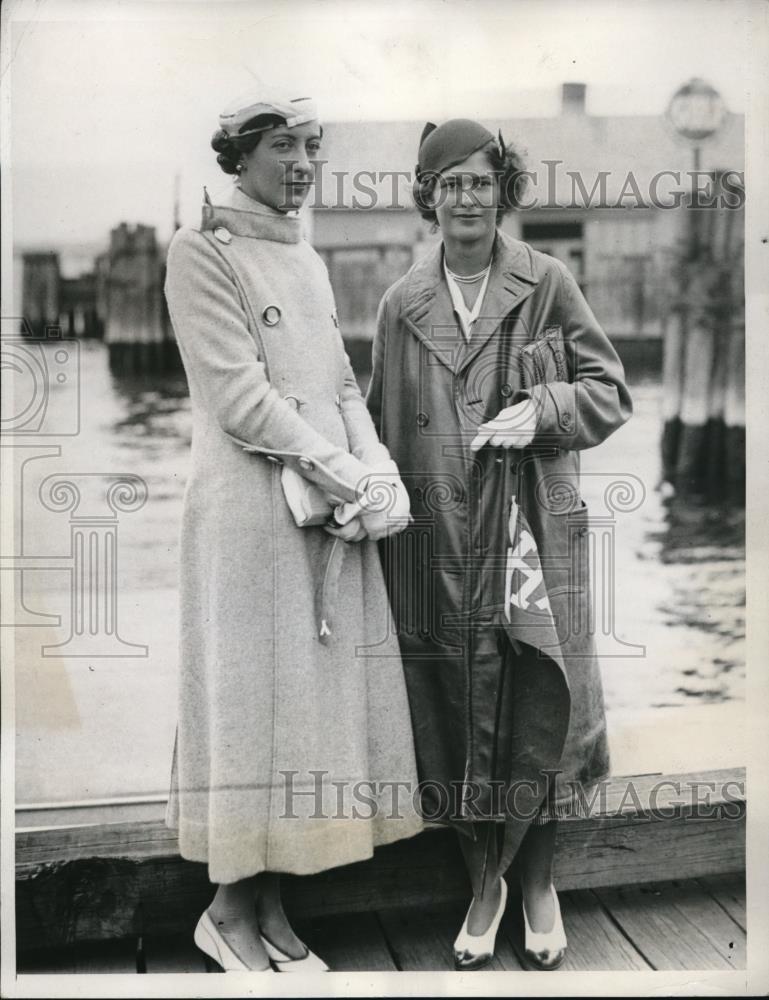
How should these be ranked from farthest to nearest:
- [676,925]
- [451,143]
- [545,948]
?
[676,925] < [545,948] < [451,143]

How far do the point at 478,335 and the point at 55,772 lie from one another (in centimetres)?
152

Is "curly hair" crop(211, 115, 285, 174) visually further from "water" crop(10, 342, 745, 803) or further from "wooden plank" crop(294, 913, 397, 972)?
"wooden plank" crop(294, 913, 397, 972)

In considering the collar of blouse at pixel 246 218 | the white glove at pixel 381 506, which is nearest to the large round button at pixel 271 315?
the collar of blouse at pixel 246 218

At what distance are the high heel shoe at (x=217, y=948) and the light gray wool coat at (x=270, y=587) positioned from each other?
0.18 metres

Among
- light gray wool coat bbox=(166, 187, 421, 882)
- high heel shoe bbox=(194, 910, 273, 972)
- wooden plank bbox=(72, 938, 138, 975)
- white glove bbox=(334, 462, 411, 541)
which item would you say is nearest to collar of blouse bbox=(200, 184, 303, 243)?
light gray wool coat bbox=(166, 187, 421, 882)

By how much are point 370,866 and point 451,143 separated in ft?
5.89

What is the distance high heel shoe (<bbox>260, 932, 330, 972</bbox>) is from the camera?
3201 millimetres

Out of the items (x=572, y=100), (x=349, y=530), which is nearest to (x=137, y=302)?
(x=349, y=530)

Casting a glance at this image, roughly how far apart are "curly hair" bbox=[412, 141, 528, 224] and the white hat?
1.01 feet

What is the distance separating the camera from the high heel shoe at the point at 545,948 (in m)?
3.25

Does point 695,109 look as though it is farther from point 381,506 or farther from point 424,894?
point 424,894

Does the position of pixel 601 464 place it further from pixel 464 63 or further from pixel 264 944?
pixel 264 944

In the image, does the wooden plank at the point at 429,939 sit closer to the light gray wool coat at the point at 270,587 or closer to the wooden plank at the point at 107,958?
the light gray wool coat at the point at 270,587

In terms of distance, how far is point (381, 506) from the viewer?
122 inches
